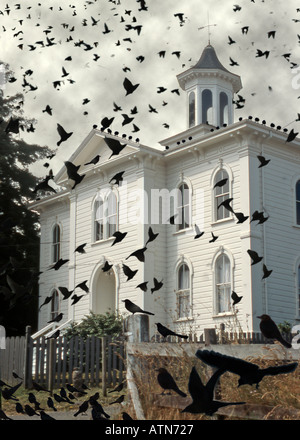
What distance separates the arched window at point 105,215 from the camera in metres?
24.2

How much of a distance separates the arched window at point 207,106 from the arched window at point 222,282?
712 cm

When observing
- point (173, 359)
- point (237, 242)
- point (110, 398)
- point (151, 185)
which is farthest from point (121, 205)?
point (173, 359)

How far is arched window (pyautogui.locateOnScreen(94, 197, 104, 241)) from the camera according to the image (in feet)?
81.6

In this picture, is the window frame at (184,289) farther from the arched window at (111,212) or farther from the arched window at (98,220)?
the arched window at (98,220)

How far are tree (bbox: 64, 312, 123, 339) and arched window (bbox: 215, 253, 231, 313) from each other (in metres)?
3.35

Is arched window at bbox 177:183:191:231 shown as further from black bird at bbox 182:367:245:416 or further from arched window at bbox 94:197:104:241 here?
black bird at bbox 182:367:245:416

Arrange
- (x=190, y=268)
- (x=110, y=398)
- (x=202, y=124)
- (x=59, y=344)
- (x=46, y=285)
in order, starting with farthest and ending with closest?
(x=46, y=285), (x=202, y=124), (x=190, y=268), (x=59, y=344), (x=110, y=398)

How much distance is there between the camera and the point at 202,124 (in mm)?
25281

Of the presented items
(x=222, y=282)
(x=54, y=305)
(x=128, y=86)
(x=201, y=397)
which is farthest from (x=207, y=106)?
(x=201, y=397)

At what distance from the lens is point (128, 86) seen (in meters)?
7.02

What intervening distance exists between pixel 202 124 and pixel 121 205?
4.73 metres

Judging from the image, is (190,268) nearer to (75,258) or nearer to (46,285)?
(75,258)

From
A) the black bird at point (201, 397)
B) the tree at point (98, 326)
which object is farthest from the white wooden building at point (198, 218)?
the black bird at point (201, 397)

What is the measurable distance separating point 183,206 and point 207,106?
17.6ft
